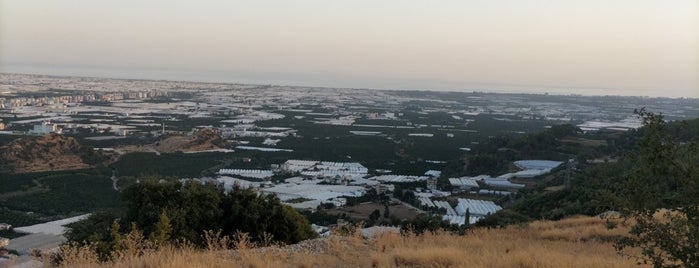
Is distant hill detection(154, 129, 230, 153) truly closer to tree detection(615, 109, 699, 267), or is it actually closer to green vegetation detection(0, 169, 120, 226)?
green vegetation detection(0, 169, 120, 226)

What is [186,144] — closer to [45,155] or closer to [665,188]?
[45,155]

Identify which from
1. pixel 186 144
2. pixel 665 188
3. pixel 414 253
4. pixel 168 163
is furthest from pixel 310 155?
pixel 665 188

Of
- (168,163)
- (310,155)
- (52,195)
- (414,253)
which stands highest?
(414,253)

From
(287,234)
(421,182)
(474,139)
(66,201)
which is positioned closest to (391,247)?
(287,234)

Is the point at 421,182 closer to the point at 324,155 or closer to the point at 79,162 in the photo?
the point at 324,155

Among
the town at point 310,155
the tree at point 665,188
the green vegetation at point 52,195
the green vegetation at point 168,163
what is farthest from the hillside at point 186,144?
the tree at point 665,188

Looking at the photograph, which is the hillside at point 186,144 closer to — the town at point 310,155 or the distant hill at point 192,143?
the distant hill at point 192,143
